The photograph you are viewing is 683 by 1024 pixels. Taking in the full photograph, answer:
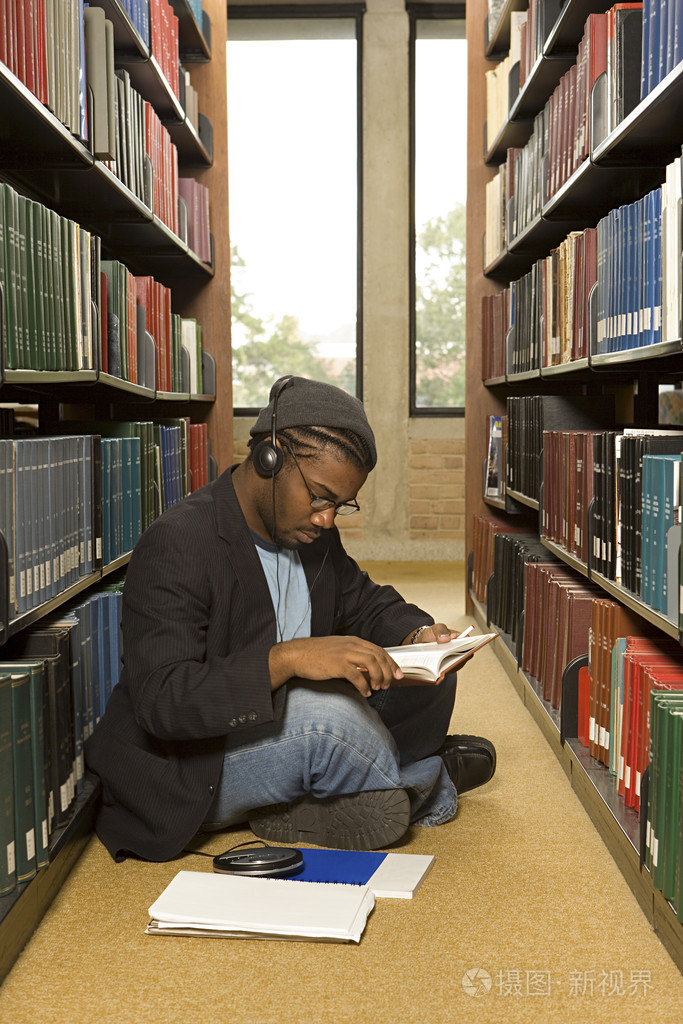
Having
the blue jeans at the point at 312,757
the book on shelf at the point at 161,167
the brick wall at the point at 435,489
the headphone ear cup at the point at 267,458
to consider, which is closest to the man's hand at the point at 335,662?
the blue jeans at the point at 312,757

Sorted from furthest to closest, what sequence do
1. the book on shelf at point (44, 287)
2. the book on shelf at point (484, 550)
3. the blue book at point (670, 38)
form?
the book on shelf at point (484, 550) < the blue book at point (670, 38) < the book on shelf at point (44, 287)

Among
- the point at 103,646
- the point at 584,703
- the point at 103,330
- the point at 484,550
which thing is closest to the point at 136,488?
the point at 103,330

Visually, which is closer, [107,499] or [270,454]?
[270,454]

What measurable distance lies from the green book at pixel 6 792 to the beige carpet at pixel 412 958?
0.14m

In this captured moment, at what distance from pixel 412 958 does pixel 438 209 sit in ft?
17.3

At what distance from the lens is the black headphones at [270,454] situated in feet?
5.80

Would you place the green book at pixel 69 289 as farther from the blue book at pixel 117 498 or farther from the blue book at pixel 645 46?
the blue book at pixel 645 46

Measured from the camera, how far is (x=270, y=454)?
1770mm

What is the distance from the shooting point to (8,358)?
1.73 meters

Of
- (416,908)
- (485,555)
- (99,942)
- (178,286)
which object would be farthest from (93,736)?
(178,286)

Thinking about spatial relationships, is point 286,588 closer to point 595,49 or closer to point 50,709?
point 50,709

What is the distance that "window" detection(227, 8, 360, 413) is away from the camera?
6.14 meters

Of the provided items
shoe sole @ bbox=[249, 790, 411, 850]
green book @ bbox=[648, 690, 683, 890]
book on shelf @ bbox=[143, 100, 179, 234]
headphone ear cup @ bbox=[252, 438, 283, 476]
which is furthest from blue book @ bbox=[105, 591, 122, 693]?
book on shelf @ bbox=[143, 100, 179, 234]

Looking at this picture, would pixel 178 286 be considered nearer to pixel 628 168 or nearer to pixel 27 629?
pixel 628 168
